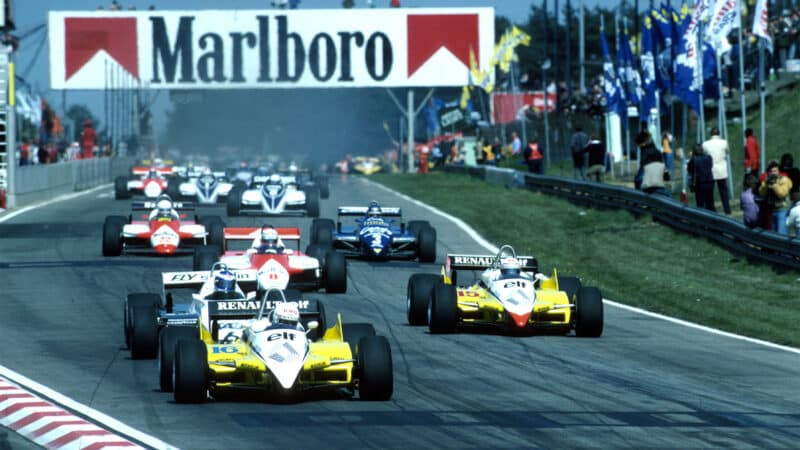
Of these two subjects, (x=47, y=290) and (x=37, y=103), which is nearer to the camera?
(x=47, y=290)

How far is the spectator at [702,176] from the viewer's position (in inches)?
1268

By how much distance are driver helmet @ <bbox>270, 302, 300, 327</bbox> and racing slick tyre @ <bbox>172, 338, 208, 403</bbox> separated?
0.78 meters

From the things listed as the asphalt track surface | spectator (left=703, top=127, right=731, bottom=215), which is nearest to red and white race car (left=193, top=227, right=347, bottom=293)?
the asphalt track surface

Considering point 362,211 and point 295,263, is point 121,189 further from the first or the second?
point 295,263

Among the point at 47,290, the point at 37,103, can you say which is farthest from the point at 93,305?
the point at 37,103

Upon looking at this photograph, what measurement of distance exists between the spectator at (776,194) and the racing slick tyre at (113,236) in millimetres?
11034

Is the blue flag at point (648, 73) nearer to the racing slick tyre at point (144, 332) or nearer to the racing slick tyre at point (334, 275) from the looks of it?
the racing slick tyre at point (334, 275)

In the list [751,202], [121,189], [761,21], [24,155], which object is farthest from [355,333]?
[24,155]

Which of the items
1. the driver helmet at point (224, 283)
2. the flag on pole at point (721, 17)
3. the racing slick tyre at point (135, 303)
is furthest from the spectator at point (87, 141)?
the driver helmet at point (224, 283)

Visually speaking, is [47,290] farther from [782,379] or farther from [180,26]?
[180,26]

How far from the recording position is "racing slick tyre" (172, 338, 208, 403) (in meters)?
13.4

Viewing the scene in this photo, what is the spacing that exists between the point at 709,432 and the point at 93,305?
1181 centimetres

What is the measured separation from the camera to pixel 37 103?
8712cm

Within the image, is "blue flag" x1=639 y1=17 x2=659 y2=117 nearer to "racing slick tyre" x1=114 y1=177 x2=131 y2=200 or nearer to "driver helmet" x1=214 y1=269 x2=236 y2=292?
"racing slick tyre" x1=114 y1=177 x2=131 y2=200
